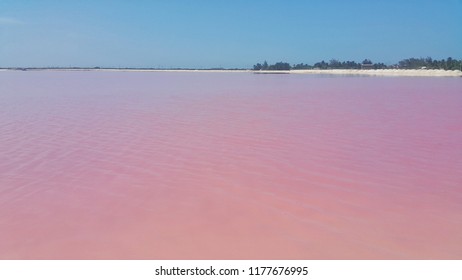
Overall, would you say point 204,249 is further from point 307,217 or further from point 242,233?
point 307,217

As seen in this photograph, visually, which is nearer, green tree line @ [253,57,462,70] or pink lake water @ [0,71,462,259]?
pink lake water @ [0,71,462,259]

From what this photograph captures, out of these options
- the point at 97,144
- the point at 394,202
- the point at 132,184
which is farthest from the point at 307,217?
the point at 97,144

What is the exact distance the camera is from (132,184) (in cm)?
400

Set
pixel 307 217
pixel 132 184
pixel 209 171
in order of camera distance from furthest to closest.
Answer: pixel 209 171, pixel 132 184, pixel 307 217

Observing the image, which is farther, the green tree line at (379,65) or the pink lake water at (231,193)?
the green tree line at (379,65)

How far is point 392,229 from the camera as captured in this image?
9.75 feet

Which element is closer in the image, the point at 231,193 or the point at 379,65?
the point at 231,193

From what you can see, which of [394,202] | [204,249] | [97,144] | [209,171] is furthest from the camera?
[97,144]

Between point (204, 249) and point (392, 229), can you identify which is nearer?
point (204, 249)
